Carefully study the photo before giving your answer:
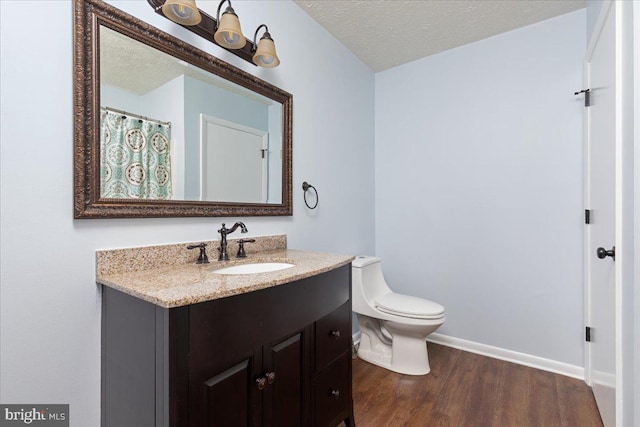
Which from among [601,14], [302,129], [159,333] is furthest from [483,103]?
[159,333]

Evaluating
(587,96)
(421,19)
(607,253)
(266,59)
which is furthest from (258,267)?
(587,96)

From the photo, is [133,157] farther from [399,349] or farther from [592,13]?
[592,13]

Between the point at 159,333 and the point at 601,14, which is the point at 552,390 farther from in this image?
the point at 159,333

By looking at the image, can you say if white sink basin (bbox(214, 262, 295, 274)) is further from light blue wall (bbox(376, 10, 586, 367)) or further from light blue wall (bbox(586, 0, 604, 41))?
light blue wall (bbox(586, 0, 604, 41))

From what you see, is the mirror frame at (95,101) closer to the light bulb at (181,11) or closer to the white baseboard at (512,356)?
the light bulb at (181,11)

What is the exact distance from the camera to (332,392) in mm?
1365

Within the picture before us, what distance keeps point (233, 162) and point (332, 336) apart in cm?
99

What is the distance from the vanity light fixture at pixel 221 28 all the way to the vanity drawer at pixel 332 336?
129cm

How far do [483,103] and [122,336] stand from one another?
2.70 metres

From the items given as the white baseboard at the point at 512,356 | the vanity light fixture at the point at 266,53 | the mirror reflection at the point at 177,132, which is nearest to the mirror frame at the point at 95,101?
the mirror reflection at the point at 177,132

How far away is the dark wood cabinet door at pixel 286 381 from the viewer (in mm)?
1045

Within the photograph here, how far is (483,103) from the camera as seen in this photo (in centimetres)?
238

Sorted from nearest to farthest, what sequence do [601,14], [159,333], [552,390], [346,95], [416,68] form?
[159,333]
[601,14]
[552,390]
[346,95]
[416,68]

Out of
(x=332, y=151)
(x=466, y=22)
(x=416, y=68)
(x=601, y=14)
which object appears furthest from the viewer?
(x=416, y=68)
